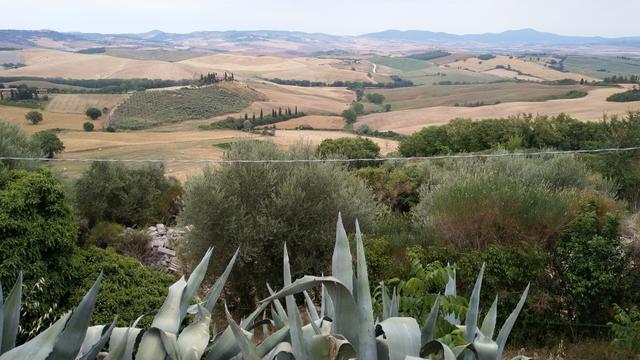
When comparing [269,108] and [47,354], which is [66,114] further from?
[47,354]

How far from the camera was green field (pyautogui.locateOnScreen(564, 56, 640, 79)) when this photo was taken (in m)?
114

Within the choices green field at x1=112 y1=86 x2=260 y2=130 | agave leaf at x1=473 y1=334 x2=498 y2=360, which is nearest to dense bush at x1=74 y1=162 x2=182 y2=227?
agave leaf at x1=473 y1=334 x2=498 y2=360

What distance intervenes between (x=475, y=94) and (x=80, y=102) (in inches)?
2114

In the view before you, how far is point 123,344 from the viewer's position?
1.74 metres

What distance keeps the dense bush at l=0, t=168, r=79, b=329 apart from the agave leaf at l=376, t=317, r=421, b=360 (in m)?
5.31

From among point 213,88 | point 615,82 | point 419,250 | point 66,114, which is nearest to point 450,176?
point 419,250

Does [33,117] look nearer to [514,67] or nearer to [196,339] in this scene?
[196,339]

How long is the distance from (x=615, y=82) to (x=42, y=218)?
8999 centimetres

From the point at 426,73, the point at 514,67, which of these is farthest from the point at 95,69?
the point at 514,67

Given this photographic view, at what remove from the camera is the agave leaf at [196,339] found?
72.7 inches

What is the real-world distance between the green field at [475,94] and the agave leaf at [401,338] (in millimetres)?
71533

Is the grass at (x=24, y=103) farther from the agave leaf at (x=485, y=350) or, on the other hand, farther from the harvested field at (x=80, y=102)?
the agave leaf at (x=485, y=350)

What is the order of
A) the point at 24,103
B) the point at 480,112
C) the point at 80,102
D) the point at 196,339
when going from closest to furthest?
1. the point at 196,339
2. the point at 480,112
3. the point at 24,103
4. the point at 80,102

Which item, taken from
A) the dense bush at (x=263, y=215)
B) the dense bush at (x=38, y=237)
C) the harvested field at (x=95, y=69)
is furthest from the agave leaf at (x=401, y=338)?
the harvested field at (x=95, y=69)
